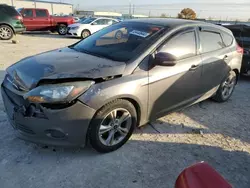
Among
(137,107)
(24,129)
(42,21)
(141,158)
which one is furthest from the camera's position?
(42,21)

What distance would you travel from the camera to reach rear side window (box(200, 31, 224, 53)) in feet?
13.0

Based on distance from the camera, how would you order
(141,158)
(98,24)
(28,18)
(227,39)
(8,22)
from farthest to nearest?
(98,24) → (28,18) → (8,22) → (227,39) → (141,158)

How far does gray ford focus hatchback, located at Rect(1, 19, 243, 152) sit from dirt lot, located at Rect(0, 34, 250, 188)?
28 cm

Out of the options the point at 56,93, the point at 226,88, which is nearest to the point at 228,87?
the point at 226,88

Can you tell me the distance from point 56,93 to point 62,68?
42 cm

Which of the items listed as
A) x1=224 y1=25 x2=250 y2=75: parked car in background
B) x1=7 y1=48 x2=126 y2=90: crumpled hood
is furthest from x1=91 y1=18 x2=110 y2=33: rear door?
x1=7 y1=48 x2=126 y2=90: crumpled hood

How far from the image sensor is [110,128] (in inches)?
116

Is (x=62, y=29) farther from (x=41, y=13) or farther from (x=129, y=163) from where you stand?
(x=129, y=163)

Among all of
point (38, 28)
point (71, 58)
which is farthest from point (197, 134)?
point (38, 28)

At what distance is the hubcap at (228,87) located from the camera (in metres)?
4.89

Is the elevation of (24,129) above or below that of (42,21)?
below

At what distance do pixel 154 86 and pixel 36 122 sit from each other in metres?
1.53

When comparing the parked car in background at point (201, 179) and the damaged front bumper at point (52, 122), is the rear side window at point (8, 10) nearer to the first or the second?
the damaged front bumper at point (52, 122)

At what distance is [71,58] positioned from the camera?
10.5 ft
